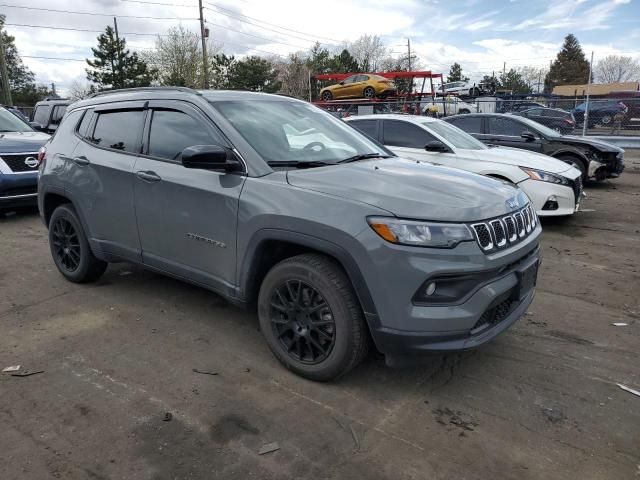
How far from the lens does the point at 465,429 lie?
2.74 meters

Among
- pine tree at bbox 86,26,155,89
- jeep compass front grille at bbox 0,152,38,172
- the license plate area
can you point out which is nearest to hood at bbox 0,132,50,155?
jeep compass front grille at bbox 0,152,38,172

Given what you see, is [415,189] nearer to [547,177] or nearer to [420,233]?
[420,233]

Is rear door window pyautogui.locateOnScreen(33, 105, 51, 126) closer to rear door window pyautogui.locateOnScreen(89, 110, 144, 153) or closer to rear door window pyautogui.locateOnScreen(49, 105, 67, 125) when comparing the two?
rear door window pyautogui.locateOnScreen(49, 105, 67, 125)

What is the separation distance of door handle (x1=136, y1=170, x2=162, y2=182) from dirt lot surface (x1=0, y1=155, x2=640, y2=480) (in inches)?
46.3

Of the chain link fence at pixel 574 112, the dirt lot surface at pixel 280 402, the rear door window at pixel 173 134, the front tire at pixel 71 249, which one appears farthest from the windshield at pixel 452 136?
the chain link fence at pixel 574 112

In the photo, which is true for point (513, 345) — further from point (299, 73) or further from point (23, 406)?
point (299, 73)

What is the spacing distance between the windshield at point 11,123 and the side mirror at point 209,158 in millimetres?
7335

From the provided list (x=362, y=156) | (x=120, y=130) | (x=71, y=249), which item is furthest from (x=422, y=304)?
(x=71, y=249)

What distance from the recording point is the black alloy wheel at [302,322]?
300 cm

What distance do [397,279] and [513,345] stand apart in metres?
1.57

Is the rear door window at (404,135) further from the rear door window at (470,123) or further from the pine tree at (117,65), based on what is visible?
the pine tree at (117,65)

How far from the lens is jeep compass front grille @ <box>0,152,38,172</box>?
765cm

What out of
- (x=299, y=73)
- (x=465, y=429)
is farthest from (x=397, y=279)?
(x=299, y=73)

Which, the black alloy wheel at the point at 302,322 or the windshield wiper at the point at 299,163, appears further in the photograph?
the windshield wiper at the point at 299,163
